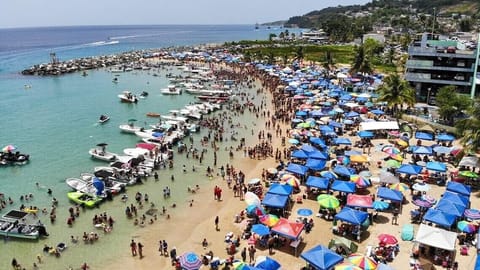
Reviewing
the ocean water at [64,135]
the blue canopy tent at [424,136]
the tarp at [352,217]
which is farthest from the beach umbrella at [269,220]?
the blue canopy tent at [424,136]

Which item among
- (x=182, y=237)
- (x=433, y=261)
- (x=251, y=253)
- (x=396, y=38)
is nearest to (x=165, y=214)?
(x=182, y=237)

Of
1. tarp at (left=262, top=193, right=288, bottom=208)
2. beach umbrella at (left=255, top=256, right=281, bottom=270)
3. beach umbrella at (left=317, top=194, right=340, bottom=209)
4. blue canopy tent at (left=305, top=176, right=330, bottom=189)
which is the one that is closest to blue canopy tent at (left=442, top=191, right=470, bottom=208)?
beach umbrella at (left=317, top=194, right=340, bottom=209)

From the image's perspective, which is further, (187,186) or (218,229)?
(187,186)

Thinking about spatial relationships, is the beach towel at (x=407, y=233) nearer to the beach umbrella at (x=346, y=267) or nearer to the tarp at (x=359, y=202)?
the tarp at (x=359, y=202)

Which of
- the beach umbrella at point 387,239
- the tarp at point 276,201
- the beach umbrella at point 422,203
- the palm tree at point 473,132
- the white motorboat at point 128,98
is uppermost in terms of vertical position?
the palm tree at point 473,132

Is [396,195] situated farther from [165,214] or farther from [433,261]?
[165,214]

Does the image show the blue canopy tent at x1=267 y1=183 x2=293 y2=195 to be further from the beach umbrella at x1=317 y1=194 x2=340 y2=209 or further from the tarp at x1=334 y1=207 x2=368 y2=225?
the tarp at x1=334 y1=207 x2=368 y2=225
